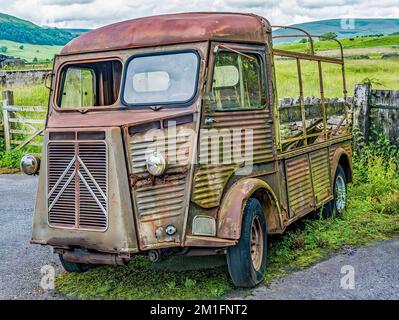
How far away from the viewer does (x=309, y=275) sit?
19.4ft

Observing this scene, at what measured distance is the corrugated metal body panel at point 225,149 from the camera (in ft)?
17.4

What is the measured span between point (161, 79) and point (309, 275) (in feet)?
8.00

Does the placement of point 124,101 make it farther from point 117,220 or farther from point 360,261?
point 360,261

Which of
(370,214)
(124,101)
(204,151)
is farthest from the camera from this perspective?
(370,214)

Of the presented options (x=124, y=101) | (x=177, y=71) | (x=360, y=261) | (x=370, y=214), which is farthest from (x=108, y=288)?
(x=370, y=214)

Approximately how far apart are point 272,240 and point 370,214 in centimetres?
201

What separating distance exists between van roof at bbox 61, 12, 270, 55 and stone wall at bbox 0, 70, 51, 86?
28.8 meters

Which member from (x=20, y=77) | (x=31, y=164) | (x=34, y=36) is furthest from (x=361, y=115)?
(x=34, y=36)

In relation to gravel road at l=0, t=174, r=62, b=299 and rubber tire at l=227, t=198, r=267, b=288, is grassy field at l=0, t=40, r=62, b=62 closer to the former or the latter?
gravel road at l=0, t=174, r=62, b=299

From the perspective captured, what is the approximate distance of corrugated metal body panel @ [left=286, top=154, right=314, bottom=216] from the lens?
6.57 metres

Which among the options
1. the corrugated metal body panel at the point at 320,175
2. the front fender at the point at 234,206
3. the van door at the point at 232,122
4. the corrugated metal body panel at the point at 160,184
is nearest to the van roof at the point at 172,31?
the van door at the point at 232,122

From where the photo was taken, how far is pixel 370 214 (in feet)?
27.8

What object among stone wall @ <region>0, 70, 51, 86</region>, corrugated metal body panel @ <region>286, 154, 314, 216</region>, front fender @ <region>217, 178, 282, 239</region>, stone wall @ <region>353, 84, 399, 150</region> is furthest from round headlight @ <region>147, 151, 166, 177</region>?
stone wall @ <region>0, 70, 51, 86</region>

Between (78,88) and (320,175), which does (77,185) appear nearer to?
(78,88)
